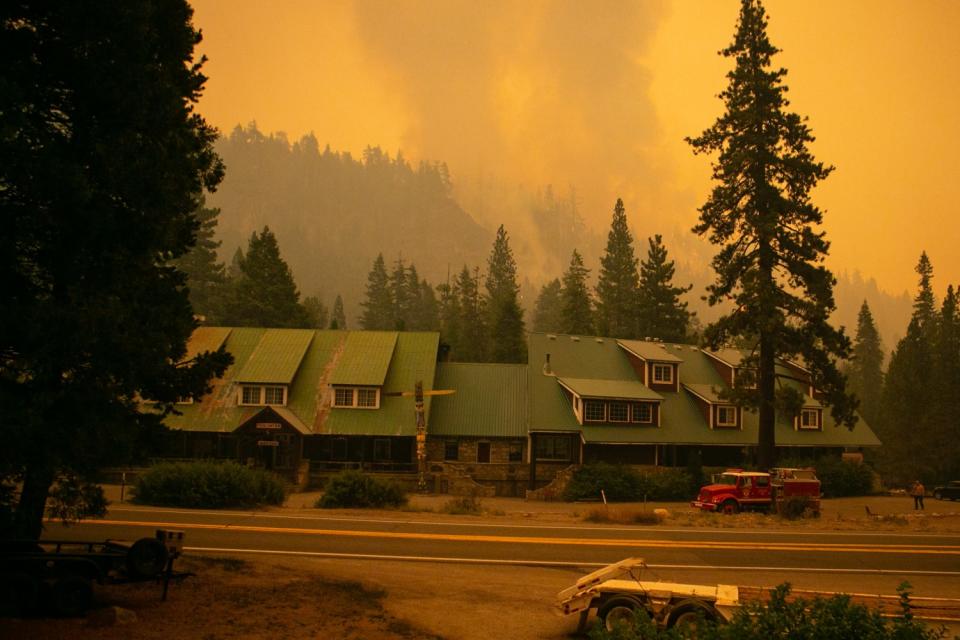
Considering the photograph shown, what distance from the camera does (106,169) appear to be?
13070 millimetres

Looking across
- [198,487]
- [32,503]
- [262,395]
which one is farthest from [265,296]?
[32,503]

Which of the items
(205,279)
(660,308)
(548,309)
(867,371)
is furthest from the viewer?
(548,309)

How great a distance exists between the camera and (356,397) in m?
47.2

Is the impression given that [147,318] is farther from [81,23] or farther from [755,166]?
[755,166]

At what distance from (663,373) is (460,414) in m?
15.4

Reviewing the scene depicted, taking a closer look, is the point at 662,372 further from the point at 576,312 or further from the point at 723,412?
the point at 576,312

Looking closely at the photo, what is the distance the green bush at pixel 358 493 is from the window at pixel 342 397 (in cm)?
1481

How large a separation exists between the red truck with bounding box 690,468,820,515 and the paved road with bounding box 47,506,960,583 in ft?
17.1

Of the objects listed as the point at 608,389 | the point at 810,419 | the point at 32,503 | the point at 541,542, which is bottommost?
the point at 541,542

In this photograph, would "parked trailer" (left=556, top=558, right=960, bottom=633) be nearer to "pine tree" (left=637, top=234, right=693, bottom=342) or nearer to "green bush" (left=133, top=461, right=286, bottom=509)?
"green bush" (left=133, top=461, right=286, bottom=509)

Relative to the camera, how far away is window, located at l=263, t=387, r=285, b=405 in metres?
46.7

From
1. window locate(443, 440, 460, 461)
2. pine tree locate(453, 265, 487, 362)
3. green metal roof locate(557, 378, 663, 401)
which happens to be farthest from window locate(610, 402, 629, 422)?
pine tree locate(453, 265, 487, 362)

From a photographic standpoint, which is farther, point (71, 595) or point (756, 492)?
point (756, 492)

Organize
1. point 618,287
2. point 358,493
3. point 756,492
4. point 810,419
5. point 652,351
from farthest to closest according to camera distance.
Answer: point 618,287 < point 652,351 < point 810,419 < point 756,492 < point 358,493
